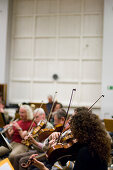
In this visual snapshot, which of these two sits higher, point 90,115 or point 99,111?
point 90,115

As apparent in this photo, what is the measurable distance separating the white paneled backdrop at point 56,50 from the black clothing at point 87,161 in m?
5.96

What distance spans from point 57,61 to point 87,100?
174 centimetres

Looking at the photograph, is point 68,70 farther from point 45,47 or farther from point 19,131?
point 19,131

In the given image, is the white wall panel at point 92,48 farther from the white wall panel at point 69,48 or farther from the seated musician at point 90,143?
the seated musician at point 90,143

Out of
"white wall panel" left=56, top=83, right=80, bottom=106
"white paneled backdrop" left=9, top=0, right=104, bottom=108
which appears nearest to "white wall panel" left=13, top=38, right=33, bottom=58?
A: "white paneled backdrop" left=9, top=0, right=104, bottom=108

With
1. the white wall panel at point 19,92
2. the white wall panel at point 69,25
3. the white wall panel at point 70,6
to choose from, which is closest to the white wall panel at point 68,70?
the white wall panel at point 69,25

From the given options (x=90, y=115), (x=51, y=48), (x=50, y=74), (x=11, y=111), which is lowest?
(x=11, y=111)

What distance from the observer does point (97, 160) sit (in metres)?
1.62

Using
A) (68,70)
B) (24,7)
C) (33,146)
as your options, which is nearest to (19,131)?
(33,146)

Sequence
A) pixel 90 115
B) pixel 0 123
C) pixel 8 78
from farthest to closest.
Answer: pixel 8 78
pixel 0 123
pixel 90 115

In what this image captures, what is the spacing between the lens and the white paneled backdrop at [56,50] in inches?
302

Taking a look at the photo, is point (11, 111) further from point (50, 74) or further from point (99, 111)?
point (99, 111)

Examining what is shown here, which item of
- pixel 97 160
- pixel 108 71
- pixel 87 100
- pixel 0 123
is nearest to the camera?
pixel 97 160

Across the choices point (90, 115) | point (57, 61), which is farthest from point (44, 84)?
point (90, 115)
